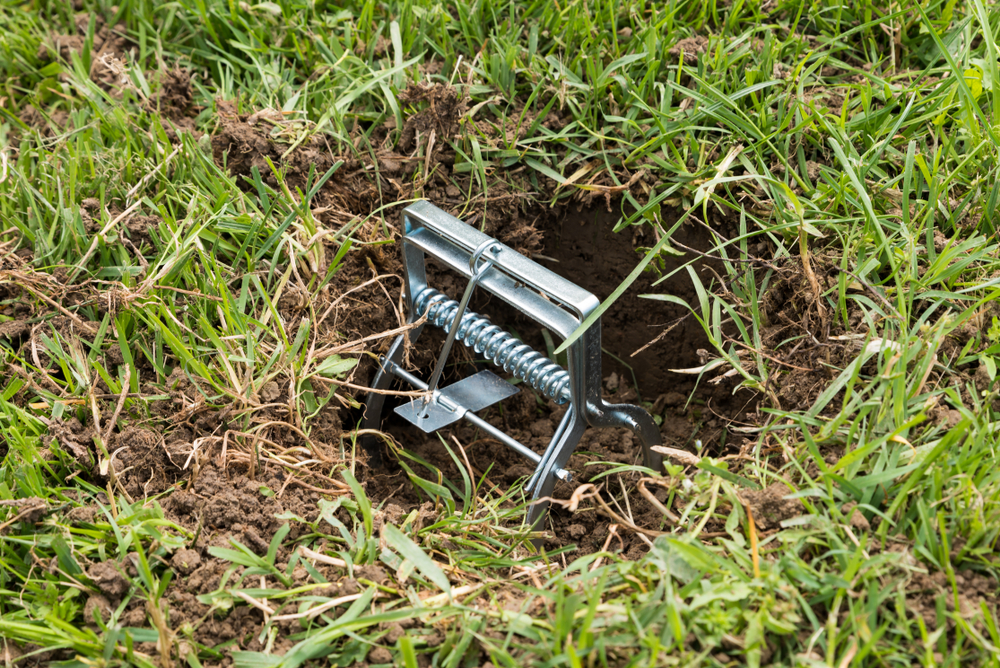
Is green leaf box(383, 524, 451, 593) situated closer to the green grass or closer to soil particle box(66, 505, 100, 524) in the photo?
the green grass

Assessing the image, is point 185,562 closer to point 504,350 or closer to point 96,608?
point 96,608

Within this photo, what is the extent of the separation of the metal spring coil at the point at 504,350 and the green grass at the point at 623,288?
20cm

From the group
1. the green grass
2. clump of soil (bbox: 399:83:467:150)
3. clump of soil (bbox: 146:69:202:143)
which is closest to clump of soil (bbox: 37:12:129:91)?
the green grass

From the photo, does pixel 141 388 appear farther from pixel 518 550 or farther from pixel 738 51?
pixel 738 51

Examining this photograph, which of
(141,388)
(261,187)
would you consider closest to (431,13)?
(261,187)

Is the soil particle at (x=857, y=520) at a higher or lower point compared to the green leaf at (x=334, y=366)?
higher

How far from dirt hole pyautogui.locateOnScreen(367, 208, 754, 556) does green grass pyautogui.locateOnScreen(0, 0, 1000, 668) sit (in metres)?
0.07

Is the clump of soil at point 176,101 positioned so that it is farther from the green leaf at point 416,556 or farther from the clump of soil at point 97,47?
the green leaf at point 416,556

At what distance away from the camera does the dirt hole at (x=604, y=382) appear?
6.21ft

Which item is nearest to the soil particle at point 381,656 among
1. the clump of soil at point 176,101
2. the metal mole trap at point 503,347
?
the metal mole trap at point 503,347

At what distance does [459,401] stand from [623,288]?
0.48 meters

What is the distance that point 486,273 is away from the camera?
5.63 feet

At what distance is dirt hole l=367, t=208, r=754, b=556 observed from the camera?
6.21 feet

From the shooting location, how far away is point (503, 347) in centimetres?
174
